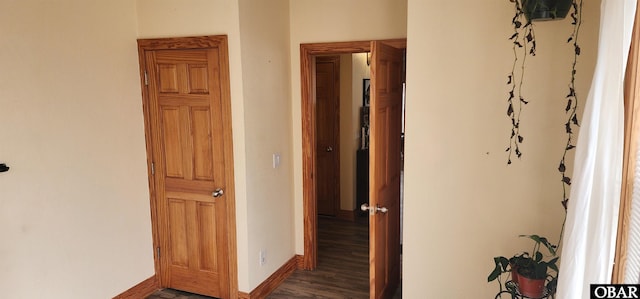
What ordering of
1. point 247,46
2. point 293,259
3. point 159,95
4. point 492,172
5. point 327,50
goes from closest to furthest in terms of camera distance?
1. point 492,172
2. point 247,46
3. point 159,95
4. point 327,50
5. point 293,259

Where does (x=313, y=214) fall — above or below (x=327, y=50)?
below

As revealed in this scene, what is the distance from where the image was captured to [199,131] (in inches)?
125

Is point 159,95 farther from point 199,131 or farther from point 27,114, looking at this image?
point 27,114

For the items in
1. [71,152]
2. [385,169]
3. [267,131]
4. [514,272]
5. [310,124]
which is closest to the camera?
[514,272]

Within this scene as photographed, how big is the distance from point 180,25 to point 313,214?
78.3 inches

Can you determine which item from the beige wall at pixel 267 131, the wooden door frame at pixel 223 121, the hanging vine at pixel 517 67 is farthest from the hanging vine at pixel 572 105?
the wooden door frame at pixel 223 121

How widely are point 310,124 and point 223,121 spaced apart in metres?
0.91

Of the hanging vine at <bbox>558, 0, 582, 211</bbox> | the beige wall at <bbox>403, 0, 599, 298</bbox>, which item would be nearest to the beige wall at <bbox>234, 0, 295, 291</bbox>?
the beige wall at <bbox>403, 0, 599, 298</bbox>

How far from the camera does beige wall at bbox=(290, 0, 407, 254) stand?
3342 millimetres

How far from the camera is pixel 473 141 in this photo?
240 cm

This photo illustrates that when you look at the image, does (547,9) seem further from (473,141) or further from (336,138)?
(336,138)

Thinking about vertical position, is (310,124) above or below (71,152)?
above

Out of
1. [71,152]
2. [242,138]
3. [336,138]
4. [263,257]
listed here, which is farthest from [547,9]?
[336,138]

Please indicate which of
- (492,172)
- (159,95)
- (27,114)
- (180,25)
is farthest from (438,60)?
(27,114)
